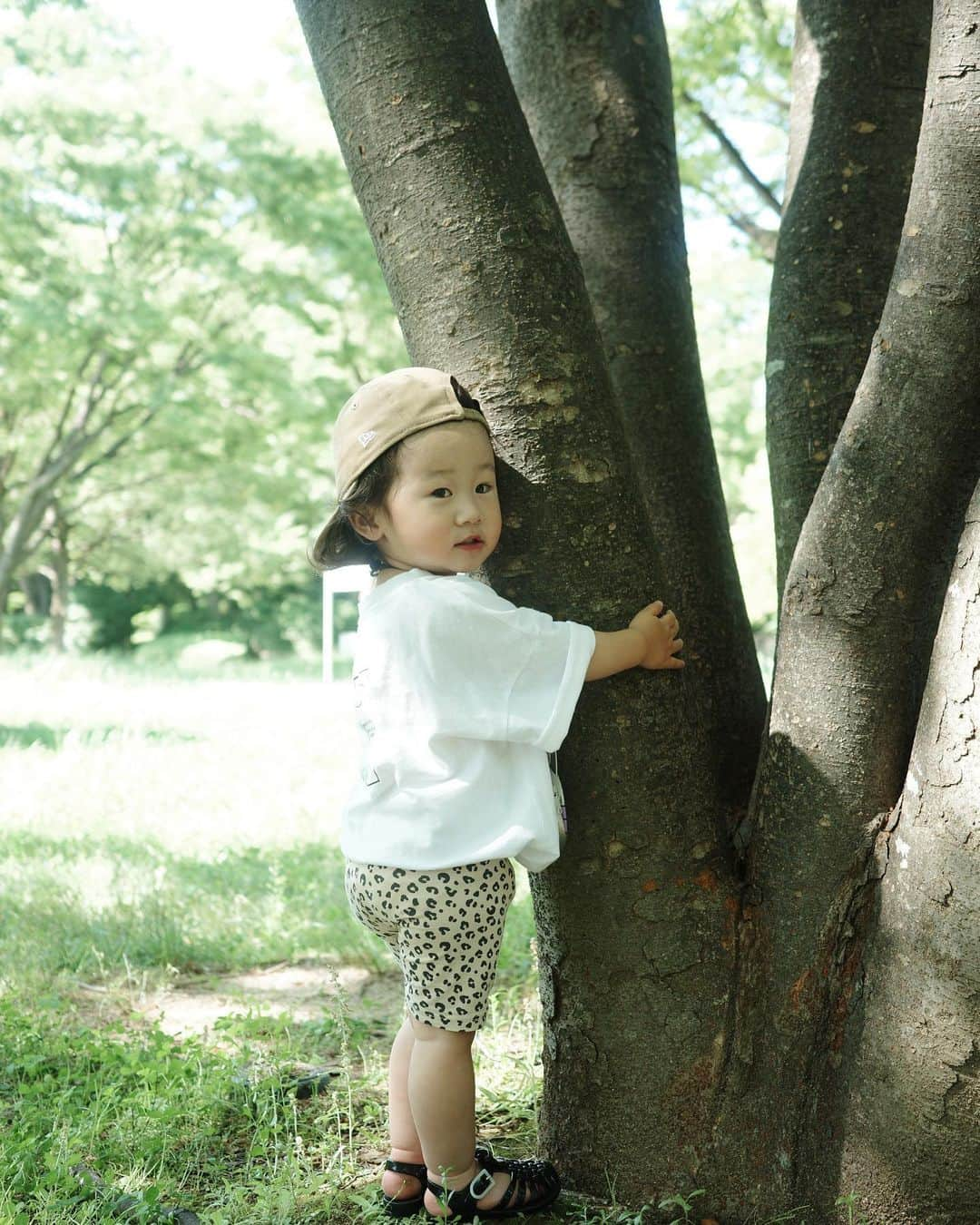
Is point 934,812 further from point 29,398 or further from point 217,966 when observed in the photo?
point 29,398

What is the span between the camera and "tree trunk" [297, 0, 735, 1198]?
6.65ft

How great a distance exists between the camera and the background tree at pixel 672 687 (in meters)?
1.97

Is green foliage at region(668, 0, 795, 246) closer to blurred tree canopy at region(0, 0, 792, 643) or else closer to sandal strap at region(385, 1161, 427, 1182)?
blurred tree canopy at region(0, 0, 792, 643)

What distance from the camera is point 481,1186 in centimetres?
213

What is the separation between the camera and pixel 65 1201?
2.23 m

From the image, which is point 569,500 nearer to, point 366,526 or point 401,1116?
point 366,526

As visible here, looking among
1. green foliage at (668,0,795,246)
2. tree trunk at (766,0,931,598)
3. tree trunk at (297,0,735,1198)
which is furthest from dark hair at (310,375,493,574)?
green foliage at (668,0,795,246)

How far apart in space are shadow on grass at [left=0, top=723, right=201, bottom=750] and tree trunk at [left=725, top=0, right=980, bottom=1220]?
6.96 metres

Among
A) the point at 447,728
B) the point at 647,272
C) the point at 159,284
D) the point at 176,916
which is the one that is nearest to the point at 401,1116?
the point at 447,728

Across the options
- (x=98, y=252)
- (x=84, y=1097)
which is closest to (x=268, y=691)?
(x=98, y=252)

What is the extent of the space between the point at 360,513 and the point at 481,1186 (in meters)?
1.36

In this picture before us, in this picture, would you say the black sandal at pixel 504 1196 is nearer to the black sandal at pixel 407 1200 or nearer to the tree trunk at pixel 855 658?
the black sandal at pixel 407 1200

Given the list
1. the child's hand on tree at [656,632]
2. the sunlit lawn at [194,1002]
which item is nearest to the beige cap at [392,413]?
the child's hand on tree at [656,632]

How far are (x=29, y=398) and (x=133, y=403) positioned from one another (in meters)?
1.56
